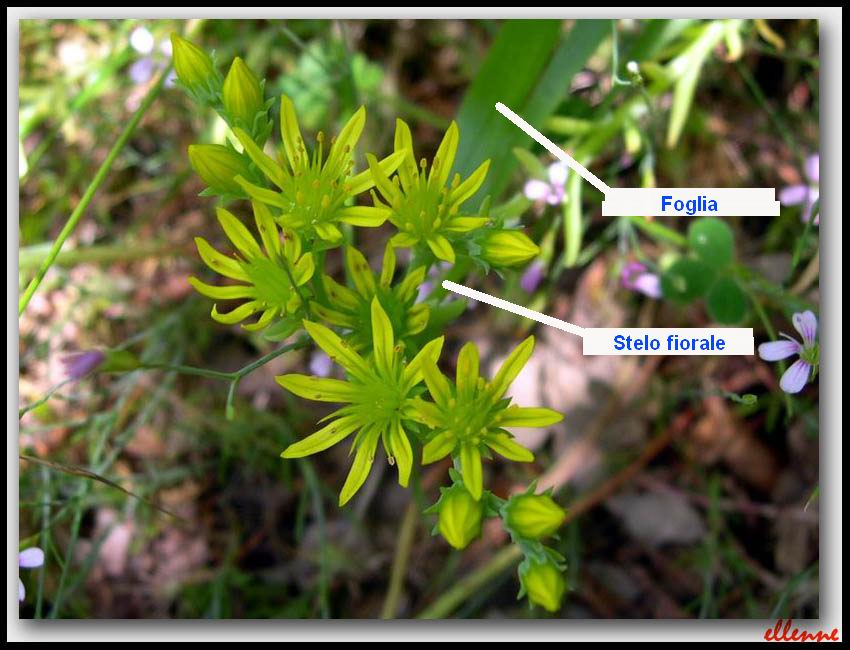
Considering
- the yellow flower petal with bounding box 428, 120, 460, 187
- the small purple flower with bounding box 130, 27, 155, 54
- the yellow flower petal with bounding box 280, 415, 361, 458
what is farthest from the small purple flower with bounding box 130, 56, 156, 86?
the yellow flower petal with bounding box 280, 415, 361, 458

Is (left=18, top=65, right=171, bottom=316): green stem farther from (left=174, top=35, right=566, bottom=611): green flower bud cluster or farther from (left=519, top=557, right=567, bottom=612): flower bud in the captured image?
(left=519, top=557, right=567, bottom=612): flower bud

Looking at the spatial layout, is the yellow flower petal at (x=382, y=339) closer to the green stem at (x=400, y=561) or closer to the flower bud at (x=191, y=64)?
the flower bud at (x=191, y=64)

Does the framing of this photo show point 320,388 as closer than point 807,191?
Yes

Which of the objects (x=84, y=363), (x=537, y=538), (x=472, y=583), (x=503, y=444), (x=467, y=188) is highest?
(x=467, y=188)

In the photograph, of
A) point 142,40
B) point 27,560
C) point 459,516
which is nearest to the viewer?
point 459,516

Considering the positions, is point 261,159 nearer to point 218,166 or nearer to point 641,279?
point 218,166

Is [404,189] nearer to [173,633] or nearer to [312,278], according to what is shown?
[312,278]

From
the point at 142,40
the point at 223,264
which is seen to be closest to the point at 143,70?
the point at 142,40
